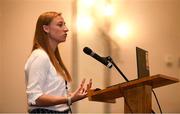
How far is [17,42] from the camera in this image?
3672 mm

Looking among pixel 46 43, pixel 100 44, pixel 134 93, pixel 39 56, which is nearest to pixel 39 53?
pixel 39 56

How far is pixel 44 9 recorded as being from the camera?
12.1ft

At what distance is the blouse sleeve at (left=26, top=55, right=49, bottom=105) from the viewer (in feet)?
5.82

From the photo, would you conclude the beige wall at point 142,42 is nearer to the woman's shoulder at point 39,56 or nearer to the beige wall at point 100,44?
the beige wall at point 100,44

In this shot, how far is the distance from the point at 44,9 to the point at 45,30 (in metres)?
1.73

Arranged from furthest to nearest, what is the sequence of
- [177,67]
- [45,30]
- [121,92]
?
1. [177,67]
2. [45,30]
3. [121,92]

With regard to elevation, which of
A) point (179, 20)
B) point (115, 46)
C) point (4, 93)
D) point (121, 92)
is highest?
point (179, 20)

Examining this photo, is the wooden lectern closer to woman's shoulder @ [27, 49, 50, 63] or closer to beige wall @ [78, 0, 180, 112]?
woman's shoulder @ [27, 49, 50, 63]

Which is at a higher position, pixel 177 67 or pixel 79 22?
pixel 79 22

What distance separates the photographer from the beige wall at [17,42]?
12.0 ft

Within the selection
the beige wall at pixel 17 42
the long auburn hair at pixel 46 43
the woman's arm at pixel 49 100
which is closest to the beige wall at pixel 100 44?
the beige wall at pixel 17 42

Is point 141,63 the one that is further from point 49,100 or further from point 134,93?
point 49,100

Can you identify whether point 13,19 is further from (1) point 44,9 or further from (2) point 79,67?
(2) point 79,67

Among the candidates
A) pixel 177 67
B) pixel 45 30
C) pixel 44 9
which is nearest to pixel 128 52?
pixel 177 67
